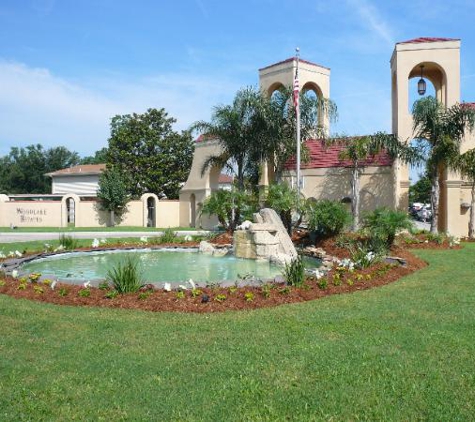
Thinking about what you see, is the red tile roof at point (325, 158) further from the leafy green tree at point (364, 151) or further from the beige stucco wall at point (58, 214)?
the beige stucco wall at point (58, 214)

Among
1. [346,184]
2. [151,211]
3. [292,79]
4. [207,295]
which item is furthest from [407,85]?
[151,211]

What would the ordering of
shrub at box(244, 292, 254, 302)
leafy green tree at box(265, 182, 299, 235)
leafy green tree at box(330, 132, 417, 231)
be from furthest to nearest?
leafy green tree at box(330, 132, 417, 231)
leafy green tree at box(265, 182, 299, 235)
shrub at box(244, 292, 254, 302)

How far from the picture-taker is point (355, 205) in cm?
2205

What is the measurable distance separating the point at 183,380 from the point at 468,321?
385 centimetres

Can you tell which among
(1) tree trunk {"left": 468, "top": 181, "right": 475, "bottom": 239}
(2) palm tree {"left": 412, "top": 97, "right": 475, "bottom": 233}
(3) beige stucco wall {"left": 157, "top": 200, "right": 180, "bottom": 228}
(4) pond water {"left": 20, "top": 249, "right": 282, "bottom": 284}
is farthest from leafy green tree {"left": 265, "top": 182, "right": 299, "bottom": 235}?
(3) beige stucco wall {"left": 157, "top": 200, "right": 180, "bottom": 228}

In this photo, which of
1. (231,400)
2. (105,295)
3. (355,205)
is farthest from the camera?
(355,205)

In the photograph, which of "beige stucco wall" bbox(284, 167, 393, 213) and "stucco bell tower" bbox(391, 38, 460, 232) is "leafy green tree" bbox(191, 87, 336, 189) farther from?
"stucco bell tower" bbox(391, 38, 460, 232)

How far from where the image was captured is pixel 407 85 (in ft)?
72.8

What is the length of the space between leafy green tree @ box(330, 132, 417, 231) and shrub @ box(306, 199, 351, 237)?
3.49 meters

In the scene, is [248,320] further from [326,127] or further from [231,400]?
[326,127]

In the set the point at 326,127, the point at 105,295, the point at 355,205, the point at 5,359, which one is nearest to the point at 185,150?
the point at 326,127

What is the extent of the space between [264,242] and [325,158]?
12273mm

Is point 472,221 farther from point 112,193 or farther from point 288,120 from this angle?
point 112,193

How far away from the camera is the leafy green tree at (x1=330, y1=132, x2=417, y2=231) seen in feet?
67.9
